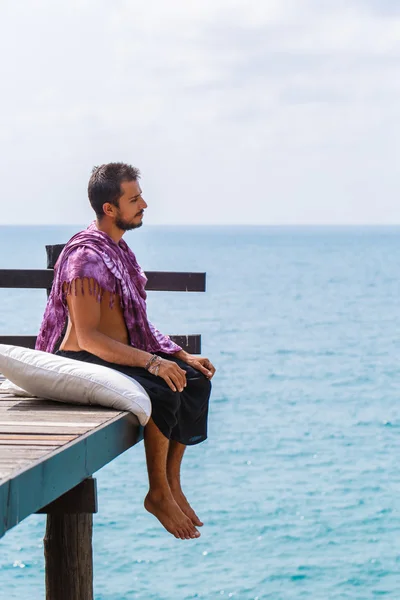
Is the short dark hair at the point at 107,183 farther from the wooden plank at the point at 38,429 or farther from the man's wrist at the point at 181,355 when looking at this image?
the wooden plank at the point at 38,429

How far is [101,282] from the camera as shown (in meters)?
4.80

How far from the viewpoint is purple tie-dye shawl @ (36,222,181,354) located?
480 cm

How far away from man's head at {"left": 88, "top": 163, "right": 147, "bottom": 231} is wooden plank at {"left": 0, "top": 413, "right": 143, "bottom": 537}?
3.14ft

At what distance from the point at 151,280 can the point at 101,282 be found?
2343 millimetres

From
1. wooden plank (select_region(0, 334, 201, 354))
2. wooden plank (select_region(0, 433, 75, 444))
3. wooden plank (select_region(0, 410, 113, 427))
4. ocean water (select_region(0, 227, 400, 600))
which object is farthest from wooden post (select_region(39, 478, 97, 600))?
ocean water (select_region(0, 227, 400, 600))

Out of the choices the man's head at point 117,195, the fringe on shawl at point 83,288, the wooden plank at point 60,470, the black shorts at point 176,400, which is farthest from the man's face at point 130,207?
the wooden plank at point 60,470

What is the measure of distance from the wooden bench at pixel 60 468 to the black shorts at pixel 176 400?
123 millimetres

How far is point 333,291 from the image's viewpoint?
244ft

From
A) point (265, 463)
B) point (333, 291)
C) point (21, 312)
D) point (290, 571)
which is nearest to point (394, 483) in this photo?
point (265, 463)

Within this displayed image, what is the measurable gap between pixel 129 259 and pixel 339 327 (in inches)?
1965

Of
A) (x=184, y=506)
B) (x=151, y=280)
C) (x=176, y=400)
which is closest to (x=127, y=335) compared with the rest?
(x=176, y=400)

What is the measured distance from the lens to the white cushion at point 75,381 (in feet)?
14.8

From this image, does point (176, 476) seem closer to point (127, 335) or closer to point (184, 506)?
point (184, 506)

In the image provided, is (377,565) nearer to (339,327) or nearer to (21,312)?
(339,327)
